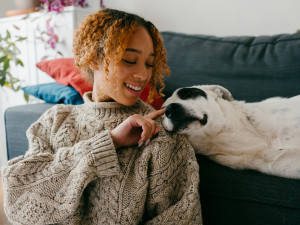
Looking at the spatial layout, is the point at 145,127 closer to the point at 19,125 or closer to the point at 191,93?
the point at 191,93

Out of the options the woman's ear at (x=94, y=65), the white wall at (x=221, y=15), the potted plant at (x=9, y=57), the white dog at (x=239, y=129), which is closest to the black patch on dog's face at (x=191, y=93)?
the white dog at (x=239, y=129)

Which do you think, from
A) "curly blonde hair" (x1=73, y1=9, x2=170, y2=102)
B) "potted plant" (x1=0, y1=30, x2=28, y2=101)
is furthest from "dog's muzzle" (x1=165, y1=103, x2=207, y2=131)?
"potted plant" (x1=0, y1=30, x2=28, y2=101)

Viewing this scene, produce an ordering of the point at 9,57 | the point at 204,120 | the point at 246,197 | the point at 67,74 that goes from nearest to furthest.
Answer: the point at 246,197
the point at 204,120
the point at 67,74
the point at 9,57

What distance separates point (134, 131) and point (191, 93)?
1.09ft

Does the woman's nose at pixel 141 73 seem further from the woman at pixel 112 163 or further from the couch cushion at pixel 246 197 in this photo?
the couch cushion at pixel 246 197

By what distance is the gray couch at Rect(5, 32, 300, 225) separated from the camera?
933 mm

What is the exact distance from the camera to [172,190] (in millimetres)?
900

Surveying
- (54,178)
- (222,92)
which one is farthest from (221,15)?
(54,178)

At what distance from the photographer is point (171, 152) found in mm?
918

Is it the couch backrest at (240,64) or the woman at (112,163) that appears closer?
the woman at (112,163)

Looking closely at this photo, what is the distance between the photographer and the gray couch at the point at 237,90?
3.06 feet

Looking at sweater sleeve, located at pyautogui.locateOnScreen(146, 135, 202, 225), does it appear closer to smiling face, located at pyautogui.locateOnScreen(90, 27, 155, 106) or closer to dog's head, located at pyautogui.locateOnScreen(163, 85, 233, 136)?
dog's head, located at pyautogui.locateOnScreen(163, 85, 233, 136)

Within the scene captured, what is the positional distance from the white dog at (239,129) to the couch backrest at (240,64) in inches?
10.3

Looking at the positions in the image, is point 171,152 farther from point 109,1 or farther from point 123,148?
point 109,1
